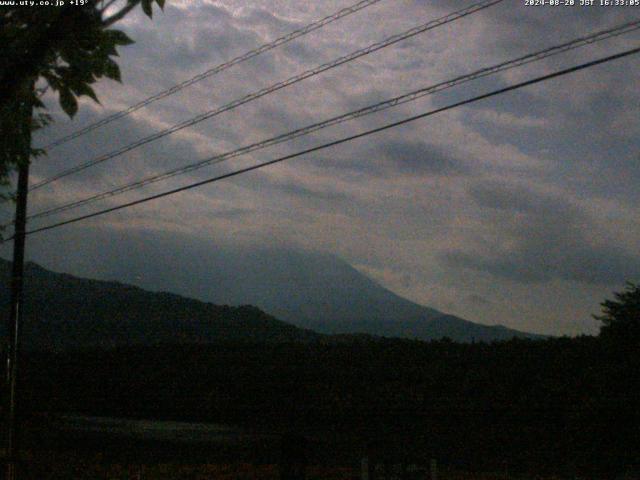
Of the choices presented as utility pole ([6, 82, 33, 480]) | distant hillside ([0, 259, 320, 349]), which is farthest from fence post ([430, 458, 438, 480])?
distant hillside ([0, 259, 320, 349])

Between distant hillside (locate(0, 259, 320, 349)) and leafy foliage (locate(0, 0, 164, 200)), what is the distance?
89023 millimetres

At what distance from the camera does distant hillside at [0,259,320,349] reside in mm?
99938

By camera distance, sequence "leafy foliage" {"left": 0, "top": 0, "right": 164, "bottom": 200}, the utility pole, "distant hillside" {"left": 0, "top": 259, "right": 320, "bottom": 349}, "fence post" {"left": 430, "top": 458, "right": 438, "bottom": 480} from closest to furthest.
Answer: "leafy foliage" {"left": 0, "top": 0, "right": 164, "bottom": 200} → "fence post" {"left": 430, "top": 458, "right": 438, "bottom": 480} → the utility pole → "distant hillside" {"left": 0, "top": 259, "right": 320, "bottom": 349}

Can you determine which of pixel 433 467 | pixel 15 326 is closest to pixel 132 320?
pixel 15 326

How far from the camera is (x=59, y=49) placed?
4.45m

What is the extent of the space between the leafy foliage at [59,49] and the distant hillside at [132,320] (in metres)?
89.0

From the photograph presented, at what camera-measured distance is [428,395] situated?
38.7 m

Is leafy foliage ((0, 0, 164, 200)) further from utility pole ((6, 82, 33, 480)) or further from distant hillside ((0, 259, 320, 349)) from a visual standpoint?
distant hillside ((0, 259, 320, 349))

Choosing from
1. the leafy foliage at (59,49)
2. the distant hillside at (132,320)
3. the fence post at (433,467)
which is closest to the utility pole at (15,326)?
the fence post at (433,467)

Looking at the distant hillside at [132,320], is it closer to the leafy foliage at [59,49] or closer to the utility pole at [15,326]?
the utility pole at [15,326]

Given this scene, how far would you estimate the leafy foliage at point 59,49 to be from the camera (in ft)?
14.0

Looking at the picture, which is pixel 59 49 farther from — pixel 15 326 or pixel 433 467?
pixel 15 326

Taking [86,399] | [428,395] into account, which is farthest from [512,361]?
[86,399]

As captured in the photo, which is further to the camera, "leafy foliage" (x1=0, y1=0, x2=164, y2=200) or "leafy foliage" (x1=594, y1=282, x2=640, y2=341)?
"leafy foliage" (x1=594, y1=282, x2=640, y2=341)
